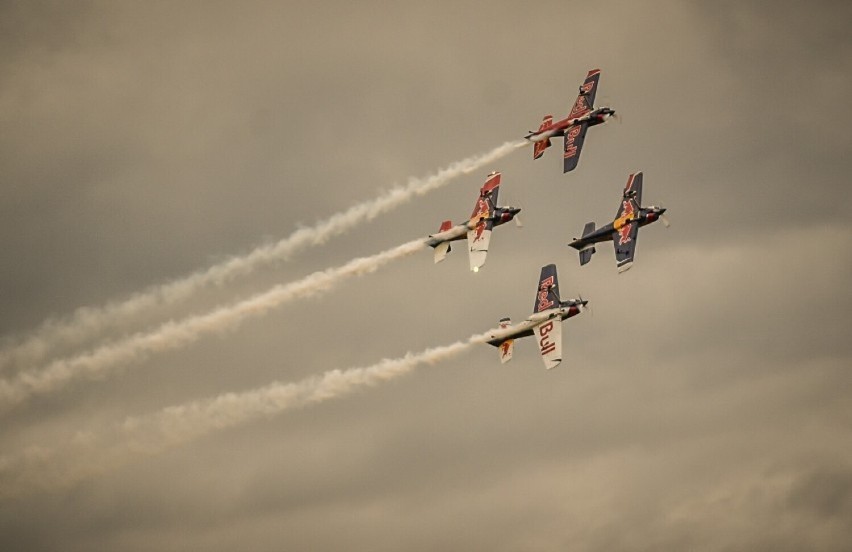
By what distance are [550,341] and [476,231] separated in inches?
385

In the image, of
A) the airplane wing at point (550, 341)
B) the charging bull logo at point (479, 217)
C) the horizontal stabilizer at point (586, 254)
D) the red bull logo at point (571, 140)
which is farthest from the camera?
the horizontal stabilizer at point (586, 254)

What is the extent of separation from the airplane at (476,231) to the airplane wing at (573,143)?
17.3ft

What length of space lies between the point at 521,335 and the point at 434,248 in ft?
29.5

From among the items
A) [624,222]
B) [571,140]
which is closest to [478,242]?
[571,140]

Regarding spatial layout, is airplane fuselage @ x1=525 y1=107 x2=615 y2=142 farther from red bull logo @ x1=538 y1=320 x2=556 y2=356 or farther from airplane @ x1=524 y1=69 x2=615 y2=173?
red bull logo @ x1=538 y1=320 x2=556 y2=356

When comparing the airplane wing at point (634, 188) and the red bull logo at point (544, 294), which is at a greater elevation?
the airplane wing at point (634, 188)

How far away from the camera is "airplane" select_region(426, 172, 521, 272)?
118438mm

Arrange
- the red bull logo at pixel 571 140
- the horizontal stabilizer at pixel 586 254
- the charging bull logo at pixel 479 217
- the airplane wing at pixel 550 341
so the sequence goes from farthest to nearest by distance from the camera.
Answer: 1. the horizontal stabilizer at pixel 586 254
2. the red bull logo at pixel 571 140
3. the charging bull logo at pixel 479 217
4. the airplane wing at pixel 550 341

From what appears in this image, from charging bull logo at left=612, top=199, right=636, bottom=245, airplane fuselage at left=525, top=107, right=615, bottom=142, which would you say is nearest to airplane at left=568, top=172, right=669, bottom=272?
charging bull logo at left=612, top=199, right=636, bottom=245

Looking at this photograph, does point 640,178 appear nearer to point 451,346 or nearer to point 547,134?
point 547,134

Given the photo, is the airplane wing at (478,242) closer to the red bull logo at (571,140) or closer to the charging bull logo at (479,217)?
the charging bull logo at (479,217)

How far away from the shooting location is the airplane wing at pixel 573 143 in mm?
121750

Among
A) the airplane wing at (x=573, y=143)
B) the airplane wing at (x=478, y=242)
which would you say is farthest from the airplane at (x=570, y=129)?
the airplane wing at (x=478, y=242)

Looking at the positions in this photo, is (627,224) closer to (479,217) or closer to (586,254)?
(586,254)
